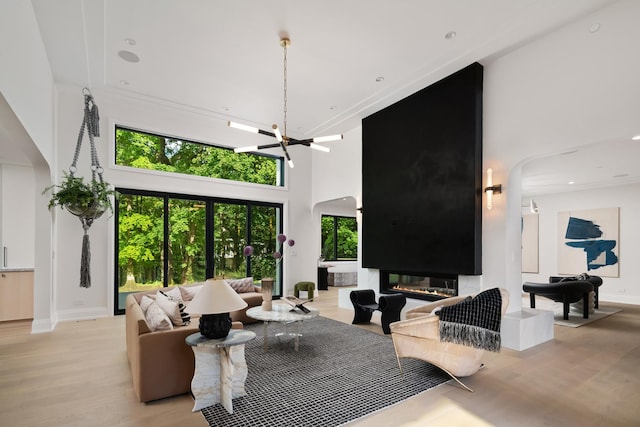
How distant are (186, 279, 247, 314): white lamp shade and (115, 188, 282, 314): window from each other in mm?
2983

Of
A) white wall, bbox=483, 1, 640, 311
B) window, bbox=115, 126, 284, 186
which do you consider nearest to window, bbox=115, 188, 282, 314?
window, bbox=115, 126, 284, 186

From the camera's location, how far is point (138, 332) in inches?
114

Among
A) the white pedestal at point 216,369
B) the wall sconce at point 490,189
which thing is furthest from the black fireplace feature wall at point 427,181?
the white pedestal at point 216,369

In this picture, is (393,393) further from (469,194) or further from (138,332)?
(469,194)

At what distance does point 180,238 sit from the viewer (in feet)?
22.7

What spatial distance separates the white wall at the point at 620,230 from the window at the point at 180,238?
8.19 metres

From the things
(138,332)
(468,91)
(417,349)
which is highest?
(468,91)

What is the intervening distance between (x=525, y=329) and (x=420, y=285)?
6.05ft

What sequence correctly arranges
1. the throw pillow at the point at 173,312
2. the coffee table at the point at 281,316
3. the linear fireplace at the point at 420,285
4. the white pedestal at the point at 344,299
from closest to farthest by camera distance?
the throw pillow at the point at 173,312 → the coffee table at the point at 281,316 → the linear fireplace at the point at 420,285 → the white pedestal at the point at 344,299

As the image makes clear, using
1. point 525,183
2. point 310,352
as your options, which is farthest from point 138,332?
point 525,183

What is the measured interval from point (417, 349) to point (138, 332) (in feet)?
8.70

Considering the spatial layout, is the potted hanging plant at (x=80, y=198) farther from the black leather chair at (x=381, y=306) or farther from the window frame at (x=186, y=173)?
the black leather chair at (x=381, y=306)

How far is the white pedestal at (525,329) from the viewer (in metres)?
4.24

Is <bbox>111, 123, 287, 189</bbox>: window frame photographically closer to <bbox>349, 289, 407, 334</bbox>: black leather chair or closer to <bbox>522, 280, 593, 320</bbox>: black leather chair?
<bbox>349, 289, 407, 334</bbox>: black leather chair
